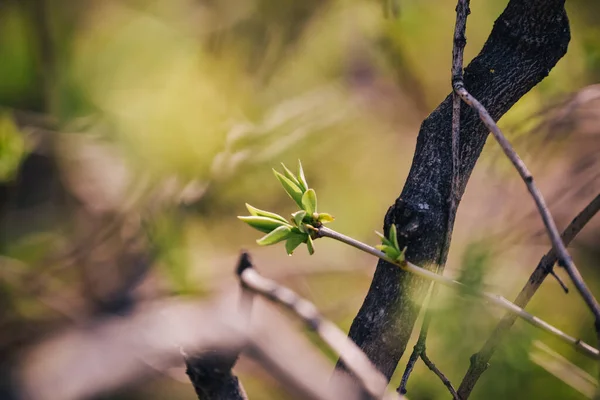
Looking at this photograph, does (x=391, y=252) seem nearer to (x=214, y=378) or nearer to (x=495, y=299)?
(x=495, y=299)

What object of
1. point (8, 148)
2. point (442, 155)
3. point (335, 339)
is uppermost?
point (442, 155)

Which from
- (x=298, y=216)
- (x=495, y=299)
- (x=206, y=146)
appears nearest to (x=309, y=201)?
(x=298, y=216)

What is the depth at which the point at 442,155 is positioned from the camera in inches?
14.8

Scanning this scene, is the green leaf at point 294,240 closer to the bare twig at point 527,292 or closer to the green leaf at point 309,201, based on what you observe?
the green leaf at point 309,201

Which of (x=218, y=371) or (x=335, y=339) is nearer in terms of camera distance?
(x=335, y=339)

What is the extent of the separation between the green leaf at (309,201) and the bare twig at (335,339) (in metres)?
0.06

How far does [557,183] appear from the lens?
3.05ft

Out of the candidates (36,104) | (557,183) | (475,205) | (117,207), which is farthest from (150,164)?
(557,183)

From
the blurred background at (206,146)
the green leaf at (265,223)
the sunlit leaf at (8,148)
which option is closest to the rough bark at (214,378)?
the green leaf at (265,223)

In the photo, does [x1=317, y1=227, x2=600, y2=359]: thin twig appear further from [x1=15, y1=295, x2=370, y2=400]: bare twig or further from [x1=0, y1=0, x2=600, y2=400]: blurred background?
[x1=0, y1=0, x2=600, y2=400]: blurred background

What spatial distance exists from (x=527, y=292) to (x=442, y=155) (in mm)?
107

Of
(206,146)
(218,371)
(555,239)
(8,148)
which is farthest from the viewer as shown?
(206,146)

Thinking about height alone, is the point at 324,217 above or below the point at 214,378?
above

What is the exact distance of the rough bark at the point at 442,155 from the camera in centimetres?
36
